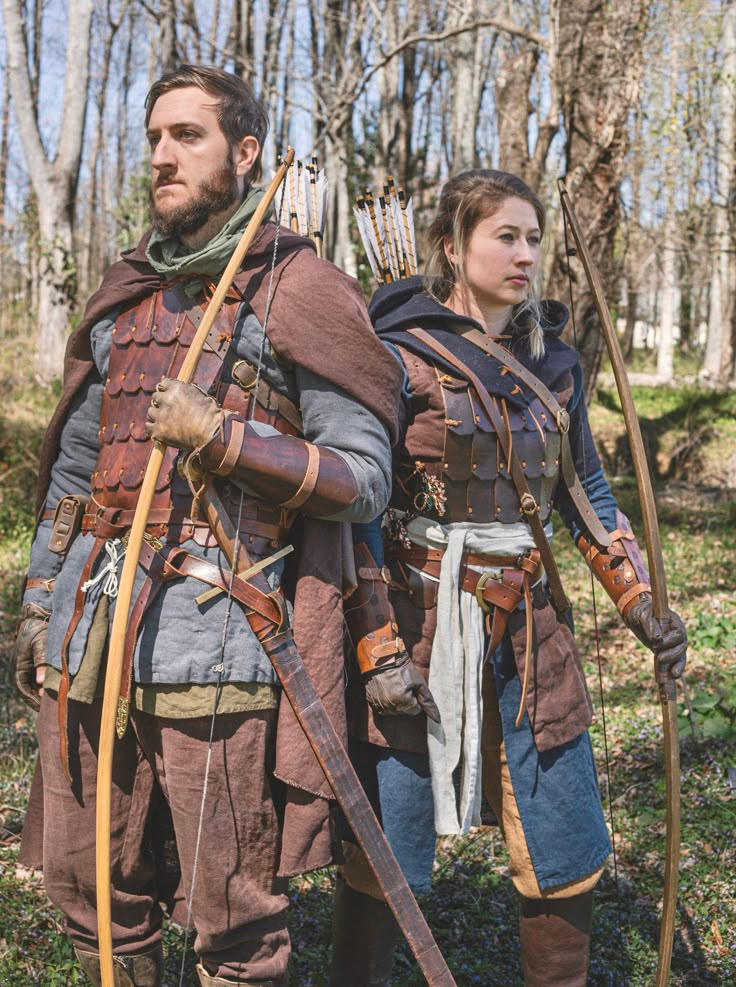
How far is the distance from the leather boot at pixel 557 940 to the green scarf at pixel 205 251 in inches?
66.7

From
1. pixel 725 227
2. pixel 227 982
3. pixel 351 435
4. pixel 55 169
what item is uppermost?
pixel 725 227

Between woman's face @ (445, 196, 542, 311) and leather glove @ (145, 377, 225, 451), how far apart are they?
3.04 ft

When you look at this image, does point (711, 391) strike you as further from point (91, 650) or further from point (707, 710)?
point (91, 650)

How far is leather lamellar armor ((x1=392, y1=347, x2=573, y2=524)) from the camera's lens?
2531 mm

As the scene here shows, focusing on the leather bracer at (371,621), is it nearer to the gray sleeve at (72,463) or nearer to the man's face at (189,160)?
the gray sleeve at (72,463)

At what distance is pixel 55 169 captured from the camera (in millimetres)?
10750

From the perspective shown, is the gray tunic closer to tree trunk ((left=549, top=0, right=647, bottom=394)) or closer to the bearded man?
the bearded man

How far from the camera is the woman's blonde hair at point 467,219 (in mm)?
2623

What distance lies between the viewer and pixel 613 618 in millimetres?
7191

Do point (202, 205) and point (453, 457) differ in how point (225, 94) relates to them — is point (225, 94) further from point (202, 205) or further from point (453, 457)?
point (453, 457)

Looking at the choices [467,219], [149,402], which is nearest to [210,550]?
[149,402]

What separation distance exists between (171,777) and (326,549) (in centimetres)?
57

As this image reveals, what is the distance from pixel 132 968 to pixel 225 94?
1955 millimetres

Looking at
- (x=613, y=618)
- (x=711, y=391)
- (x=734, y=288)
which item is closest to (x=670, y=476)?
(x=711, y=391)
